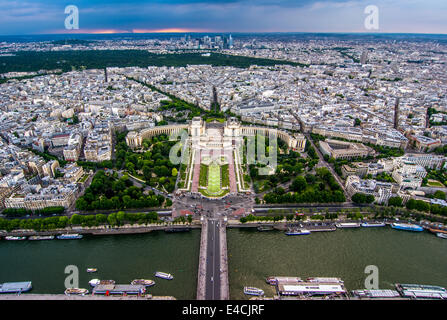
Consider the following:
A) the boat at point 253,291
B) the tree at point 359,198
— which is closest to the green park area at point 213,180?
the boat at point 253,291

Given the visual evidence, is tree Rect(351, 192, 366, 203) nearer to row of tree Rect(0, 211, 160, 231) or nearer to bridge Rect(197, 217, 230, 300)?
bridge Rect(197, 217, 230, 300)

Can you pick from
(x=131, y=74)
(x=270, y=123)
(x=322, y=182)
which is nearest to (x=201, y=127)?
(x=270, y=123)

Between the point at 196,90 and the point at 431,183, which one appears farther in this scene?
the point at 196,90

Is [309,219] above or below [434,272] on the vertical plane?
above

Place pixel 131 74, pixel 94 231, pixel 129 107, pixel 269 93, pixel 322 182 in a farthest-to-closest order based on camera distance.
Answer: pixel 131 74
pixel 269 93
pixel 129 107
pixel 322 182
pixel 94 231

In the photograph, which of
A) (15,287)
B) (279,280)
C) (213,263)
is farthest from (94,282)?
(279,280)

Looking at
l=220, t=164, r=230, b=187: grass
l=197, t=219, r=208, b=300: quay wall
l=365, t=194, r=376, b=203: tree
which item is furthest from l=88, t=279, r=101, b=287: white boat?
l=365, t=194, r=376, b=203: tree

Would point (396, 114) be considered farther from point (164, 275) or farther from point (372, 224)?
point (164, 275)

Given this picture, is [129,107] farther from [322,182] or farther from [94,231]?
[322,182]
